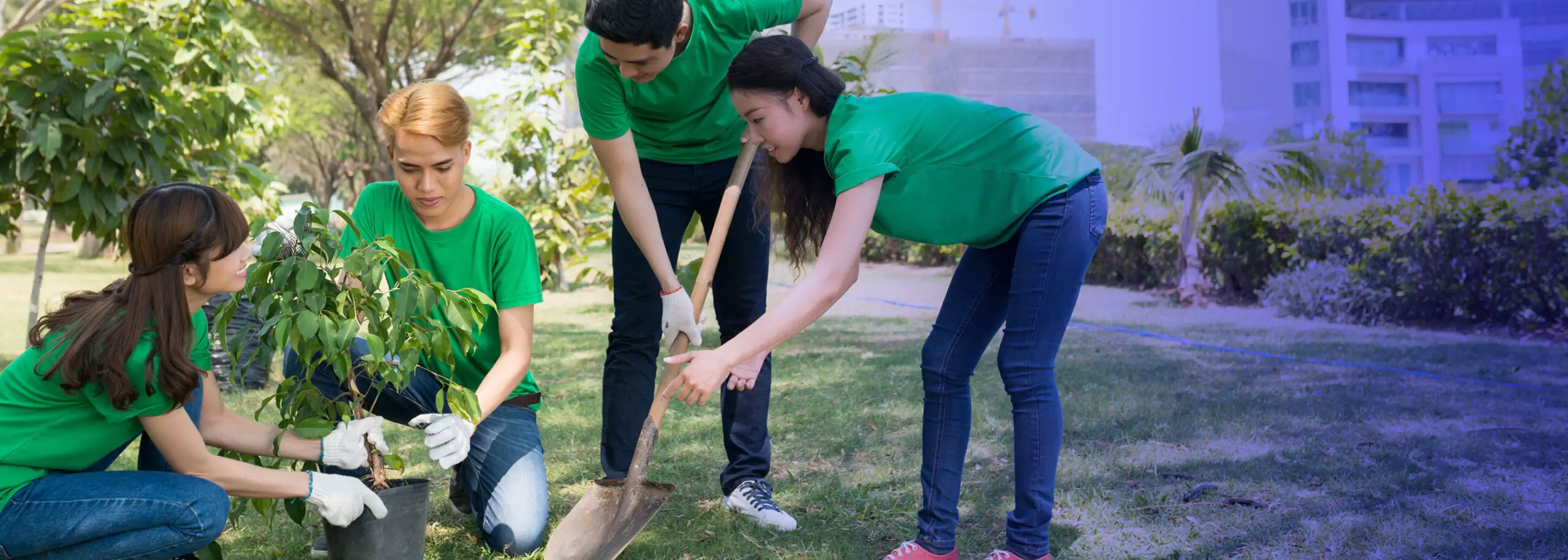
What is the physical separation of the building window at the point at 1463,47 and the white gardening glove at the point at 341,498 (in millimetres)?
6536

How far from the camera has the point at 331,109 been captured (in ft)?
61.7

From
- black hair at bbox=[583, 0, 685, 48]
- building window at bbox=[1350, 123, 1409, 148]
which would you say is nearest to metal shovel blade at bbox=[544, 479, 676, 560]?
black hair at bbox=[583, 0, 685, 48]

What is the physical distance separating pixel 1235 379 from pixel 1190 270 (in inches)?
119

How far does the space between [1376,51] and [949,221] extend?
5.74m

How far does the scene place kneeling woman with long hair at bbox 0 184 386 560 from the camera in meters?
1.74

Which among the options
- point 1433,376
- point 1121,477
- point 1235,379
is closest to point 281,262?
point 1121,477

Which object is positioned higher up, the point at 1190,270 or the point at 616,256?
the point at 616,256

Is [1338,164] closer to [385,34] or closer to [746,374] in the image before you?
[746,374]

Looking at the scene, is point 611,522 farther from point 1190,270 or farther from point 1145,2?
point 1145,2

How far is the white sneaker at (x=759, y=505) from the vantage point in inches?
98.9

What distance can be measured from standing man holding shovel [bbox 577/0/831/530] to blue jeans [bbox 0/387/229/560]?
2.99ft

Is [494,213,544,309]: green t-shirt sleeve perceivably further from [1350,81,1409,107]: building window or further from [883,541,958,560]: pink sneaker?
[1350,81,1409,107]: building window

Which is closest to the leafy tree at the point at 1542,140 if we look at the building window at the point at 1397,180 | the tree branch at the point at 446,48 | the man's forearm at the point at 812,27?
the building window at the point at 1397,180

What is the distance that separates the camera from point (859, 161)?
185cm
